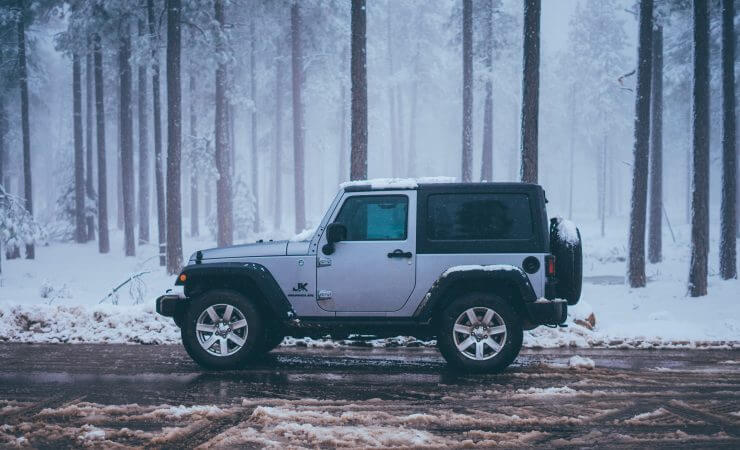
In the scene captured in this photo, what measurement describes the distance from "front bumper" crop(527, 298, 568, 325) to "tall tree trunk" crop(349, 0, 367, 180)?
6951mm

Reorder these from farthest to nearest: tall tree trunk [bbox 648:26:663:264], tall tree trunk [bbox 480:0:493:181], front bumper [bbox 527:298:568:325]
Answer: tall tree trunk [bbox 480:0:493:181] < tall tree trunk [bbox 648:26:663:264] < front bumper [bbox 527:298:568:325]

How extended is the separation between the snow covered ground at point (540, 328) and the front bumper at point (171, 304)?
193 centimetres

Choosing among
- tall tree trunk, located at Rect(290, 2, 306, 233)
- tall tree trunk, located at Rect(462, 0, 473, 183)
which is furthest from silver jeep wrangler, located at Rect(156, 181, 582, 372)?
tall tree trunk, located at Rect(290, 2, 306, 233)

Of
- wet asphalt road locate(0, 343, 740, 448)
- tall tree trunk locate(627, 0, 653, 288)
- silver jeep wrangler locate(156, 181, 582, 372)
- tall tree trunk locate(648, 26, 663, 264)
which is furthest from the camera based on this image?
tall tree trunk locate(648, 26, 663, 264)

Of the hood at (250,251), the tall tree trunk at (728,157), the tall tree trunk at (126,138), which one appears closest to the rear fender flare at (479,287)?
the hood at (250,251)

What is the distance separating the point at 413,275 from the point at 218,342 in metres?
2.56

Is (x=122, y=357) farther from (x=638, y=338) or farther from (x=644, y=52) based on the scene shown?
(x=644, y=52)

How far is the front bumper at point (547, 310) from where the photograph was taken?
678 cm

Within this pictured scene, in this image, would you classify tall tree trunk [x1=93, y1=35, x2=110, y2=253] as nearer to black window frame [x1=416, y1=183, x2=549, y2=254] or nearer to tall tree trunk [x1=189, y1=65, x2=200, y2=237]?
tall tree trunk [x1=189, y1=65, x2=200, y2=237]

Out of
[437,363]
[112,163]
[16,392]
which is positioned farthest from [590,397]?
[112,163]

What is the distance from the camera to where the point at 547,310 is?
22.2 feet

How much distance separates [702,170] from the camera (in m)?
13.7

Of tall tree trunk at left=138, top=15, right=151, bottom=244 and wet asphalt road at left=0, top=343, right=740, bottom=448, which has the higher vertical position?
tall tree trunk at left=138, top=15, right=151, bottom=244

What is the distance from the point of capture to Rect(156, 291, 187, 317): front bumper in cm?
737
